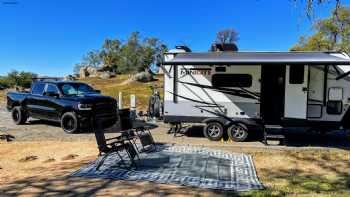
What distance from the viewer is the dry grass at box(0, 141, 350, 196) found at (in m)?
6.05

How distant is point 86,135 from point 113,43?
55204mm

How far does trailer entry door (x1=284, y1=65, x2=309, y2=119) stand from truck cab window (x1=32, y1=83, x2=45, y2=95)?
356 inches

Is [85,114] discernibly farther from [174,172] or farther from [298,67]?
[298,67]

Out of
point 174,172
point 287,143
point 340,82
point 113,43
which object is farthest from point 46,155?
point 113,43

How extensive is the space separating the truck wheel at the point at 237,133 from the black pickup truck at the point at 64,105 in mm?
4401

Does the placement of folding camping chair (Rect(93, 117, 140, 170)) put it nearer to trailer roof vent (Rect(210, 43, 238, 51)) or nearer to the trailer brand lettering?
the trailer brand lettering

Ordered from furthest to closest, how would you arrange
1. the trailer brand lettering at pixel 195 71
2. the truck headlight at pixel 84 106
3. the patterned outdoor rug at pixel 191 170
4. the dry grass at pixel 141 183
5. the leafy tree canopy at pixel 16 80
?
the leafy tree canopy at pixel 16 80
the truck headlight at pixel 84 106
the trailer brand lettering at pixel 195 71
the patterned outdoor rug at pixel 191 170
the dry grass at pixel 141 183

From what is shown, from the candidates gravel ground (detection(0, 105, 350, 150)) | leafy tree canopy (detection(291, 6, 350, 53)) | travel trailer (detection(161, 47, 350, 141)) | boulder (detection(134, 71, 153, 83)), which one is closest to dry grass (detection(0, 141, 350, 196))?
gravel ground (detection(0, 105, 350, 150))

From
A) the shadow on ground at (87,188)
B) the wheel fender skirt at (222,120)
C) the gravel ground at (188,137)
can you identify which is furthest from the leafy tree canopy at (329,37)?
the shadow on ground at (87,188)

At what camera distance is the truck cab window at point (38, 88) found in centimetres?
1390

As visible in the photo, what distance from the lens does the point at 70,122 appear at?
12797 millimetres

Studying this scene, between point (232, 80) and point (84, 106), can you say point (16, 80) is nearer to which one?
point (84, 106)

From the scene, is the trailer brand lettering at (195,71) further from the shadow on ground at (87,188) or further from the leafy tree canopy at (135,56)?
the leafy tree canopy at (135,56)

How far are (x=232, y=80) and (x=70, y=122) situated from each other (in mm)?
5907
